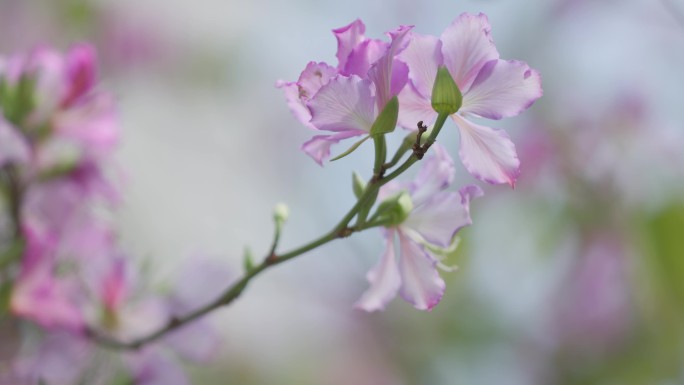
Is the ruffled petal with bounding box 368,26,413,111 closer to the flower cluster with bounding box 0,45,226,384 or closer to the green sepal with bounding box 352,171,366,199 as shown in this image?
the green sepal with bounding box 352,171,366,199

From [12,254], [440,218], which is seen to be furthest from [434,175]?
[12,254]

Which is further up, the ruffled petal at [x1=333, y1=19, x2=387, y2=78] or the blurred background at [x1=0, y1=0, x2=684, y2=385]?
the ruffled petal at [x1=333, y1=19, x2=387, y2=78]

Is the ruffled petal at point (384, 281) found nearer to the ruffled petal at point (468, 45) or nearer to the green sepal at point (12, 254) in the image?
the ruffled petal at point (468, 45)

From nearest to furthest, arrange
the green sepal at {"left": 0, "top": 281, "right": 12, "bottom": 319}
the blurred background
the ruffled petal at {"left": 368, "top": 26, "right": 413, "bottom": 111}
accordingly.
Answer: the ruffled petal at {"left": 368, "top": 26, "right": 413, "bottom": 111}, the green sepal at {"left": 0, "top": 281, "right": 12, "bottom": 319}, the blurred background

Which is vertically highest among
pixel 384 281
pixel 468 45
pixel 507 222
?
pixel 468 45

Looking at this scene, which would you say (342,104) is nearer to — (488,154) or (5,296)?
(488,154)

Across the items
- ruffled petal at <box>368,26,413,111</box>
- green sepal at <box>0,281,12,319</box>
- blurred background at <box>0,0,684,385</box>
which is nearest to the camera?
ruffled petal at <box>368,26,413,111</box>

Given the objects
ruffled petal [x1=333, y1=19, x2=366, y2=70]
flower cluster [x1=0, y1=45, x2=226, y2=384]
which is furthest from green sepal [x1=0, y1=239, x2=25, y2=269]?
ruffled petal [x1=333, y1=19, x2=366, y2=70]

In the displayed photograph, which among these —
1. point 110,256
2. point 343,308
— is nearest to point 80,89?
point 110,256
